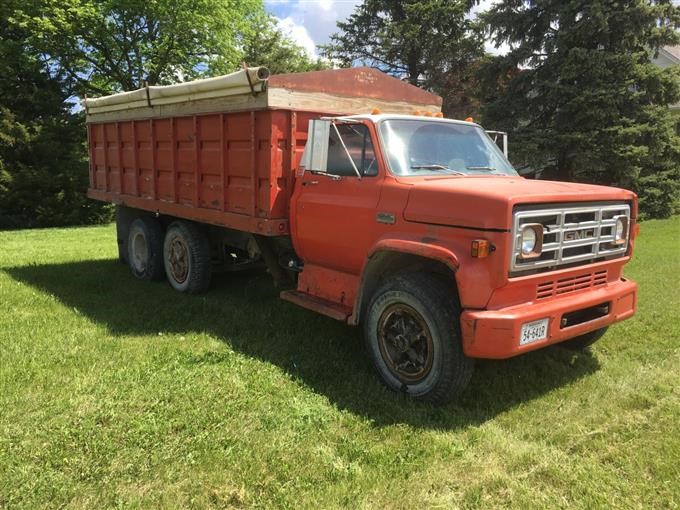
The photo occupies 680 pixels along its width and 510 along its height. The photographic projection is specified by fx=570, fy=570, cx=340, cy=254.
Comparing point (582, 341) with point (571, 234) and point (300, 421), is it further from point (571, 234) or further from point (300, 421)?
point (300, 421)

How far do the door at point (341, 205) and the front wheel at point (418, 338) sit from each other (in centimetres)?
59

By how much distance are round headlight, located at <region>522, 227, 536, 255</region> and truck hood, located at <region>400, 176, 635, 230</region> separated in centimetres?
19

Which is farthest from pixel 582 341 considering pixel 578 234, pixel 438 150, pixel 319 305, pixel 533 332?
pixel 319 305

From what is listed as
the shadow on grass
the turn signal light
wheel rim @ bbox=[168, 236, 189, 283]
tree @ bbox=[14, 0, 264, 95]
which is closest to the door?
the shadow on grass

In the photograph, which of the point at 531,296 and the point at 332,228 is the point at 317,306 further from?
the point at 531,296

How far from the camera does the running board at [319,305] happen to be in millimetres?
5059

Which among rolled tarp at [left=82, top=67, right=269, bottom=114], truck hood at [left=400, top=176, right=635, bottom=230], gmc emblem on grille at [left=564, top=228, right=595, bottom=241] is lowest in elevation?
gmc emblem on grille at [left=564, top=228, right=595, bottom=241]

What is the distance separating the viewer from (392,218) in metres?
4.52

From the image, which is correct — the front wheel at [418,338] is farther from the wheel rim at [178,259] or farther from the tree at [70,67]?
the tree at [70,67]

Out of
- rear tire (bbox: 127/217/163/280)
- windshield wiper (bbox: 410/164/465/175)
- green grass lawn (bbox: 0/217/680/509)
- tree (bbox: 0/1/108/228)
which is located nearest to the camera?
green grass lawn (bbox: 0/217/680/509)

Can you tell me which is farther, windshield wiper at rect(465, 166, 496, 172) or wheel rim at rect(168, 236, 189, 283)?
wheel rim at rect(168, 236, 189, 283)

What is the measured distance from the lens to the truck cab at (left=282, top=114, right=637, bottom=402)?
387cm

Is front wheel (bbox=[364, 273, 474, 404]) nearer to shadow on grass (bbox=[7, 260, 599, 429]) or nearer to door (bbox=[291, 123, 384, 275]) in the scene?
shadow on grass (bbox=[7, 260, 599, 429])

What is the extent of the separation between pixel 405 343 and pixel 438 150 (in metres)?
1.76
